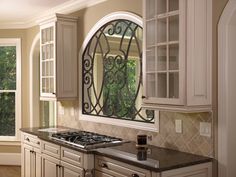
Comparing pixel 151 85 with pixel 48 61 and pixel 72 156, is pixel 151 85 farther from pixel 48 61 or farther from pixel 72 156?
pixel 48 61

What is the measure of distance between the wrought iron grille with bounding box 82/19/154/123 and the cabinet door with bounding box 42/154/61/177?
0.86 metres

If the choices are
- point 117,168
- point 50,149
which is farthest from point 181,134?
point 50,149

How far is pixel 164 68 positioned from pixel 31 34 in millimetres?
3943

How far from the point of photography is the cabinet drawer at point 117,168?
8.38 feet

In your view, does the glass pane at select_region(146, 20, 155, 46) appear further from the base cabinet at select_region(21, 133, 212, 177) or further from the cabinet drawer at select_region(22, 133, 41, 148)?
the cabinet drawer at select_region(22, 133, 41, 148)

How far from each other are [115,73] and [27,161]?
181 centimetres

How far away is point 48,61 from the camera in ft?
15.1

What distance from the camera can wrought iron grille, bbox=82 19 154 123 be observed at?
12.1 ft

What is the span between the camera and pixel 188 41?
258 centimetres

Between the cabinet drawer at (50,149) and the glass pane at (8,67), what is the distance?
2.69m

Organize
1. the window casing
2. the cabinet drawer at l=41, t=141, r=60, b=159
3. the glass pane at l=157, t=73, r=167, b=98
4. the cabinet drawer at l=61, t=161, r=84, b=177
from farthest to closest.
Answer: the window casing < the cabinet drawer at l=41, t=141, r=60, b=159 < the cabinet drawer at l=61, t=161, r=84, b=177 < the glass pane at l=157, t=73, r=167, b=98

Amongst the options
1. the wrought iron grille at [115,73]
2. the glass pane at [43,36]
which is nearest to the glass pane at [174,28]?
the wrought iron grille at [115,73]

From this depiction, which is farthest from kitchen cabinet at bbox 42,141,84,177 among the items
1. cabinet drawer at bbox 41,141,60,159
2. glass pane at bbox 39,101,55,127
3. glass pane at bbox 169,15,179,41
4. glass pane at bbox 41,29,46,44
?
glass pane at bbox 39,101,55,127

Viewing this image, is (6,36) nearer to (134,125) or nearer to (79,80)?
(79,80)
